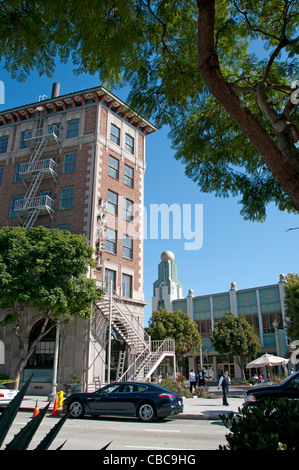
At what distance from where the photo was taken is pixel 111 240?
28.3 meters

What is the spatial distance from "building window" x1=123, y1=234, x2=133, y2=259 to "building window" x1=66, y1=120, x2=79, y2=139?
8.90 meters

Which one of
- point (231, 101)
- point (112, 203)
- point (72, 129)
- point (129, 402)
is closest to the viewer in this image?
point (231, 101)

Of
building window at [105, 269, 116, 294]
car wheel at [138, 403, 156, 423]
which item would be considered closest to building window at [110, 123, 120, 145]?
building window at [105, 269, 116, 294]

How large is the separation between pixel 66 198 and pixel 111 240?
180 inches

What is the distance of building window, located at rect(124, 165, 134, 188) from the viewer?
102 ft

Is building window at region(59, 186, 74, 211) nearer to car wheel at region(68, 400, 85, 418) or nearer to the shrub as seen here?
car wheel at region(68, 400, 85, 418)

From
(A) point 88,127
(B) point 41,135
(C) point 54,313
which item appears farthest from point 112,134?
(C) point 54,313

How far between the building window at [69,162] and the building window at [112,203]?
10.9 ft

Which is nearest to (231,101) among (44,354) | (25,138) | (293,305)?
(44,354)

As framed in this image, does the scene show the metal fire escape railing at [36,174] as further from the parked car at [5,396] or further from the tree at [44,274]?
the parked car at [5,396]

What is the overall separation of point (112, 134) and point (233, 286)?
4017 centimetres

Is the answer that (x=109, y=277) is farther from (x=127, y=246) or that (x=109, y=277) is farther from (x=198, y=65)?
(x=198, y=65)

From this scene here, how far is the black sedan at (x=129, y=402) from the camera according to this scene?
13883mm

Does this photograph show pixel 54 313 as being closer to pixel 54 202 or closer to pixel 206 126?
pixel 54 202
